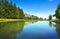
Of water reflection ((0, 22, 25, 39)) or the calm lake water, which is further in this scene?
water reflection ((0, 22, 25, 39))

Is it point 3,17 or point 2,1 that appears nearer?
point 3,17

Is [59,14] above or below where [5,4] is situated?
below

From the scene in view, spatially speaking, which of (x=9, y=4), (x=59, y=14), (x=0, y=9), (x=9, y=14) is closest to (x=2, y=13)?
(x=0, y=9)

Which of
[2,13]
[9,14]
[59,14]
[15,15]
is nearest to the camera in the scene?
[59,14]

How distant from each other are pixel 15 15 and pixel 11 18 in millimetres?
6110

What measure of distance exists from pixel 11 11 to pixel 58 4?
31.9 m

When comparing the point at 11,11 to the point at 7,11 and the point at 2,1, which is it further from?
the point at 2,1

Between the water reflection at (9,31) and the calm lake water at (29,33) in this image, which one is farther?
the water reflection at (9,31)

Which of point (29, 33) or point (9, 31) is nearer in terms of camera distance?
point (29, 33)

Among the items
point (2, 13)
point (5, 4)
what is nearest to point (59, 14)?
point (2, 13)

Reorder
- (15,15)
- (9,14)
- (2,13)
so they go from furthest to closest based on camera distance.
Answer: (15,15)
(9,14)
(2,13)

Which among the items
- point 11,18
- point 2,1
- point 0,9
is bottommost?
point 11,18

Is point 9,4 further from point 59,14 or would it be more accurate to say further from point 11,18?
point 59,14

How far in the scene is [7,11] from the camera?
82.3m
